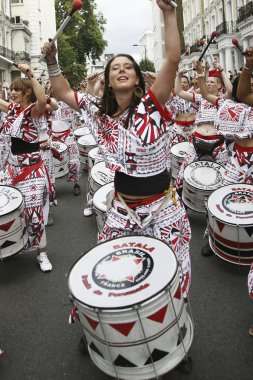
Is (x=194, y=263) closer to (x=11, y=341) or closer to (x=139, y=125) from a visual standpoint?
(x=11, y=341)

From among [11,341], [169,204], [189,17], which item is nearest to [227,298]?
[169,204]

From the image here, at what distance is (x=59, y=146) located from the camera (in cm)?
761

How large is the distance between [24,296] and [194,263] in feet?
5.71

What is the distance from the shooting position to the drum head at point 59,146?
24.5 feet

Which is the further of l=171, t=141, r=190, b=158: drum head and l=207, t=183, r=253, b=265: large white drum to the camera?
l=171, t=141, r=190, b=158: drum head

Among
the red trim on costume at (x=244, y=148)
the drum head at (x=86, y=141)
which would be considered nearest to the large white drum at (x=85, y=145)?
the drum head at (x=86, y=141)

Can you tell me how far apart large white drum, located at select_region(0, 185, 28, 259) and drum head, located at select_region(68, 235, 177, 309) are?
1685mm

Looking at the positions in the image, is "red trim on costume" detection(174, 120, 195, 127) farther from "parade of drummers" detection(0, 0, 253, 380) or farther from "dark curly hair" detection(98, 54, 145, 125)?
"dark curly hair" detection(98, 54, 145, 125)

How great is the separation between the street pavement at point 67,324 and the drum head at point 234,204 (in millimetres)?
622

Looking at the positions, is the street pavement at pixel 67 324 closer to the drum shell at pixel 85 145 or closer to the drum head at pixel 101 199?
the drum head at pixel 101 199

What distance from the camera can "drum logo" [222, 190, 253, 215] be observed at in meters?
3.79

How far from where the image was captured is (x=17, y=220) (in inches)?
152

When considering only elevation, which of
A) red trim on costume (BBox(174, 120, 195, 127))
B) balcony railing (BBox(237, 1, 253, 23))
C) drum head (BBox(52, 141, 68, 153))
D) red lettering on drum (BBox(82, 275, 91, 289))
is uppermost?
balcony railing (BBox(237, 1, 253, 23))


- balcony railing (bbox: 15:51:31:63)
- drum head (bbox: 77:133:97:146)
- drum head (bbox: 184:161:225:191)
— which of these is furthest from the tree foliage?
drum head (bbox: 184:161:225:191)
